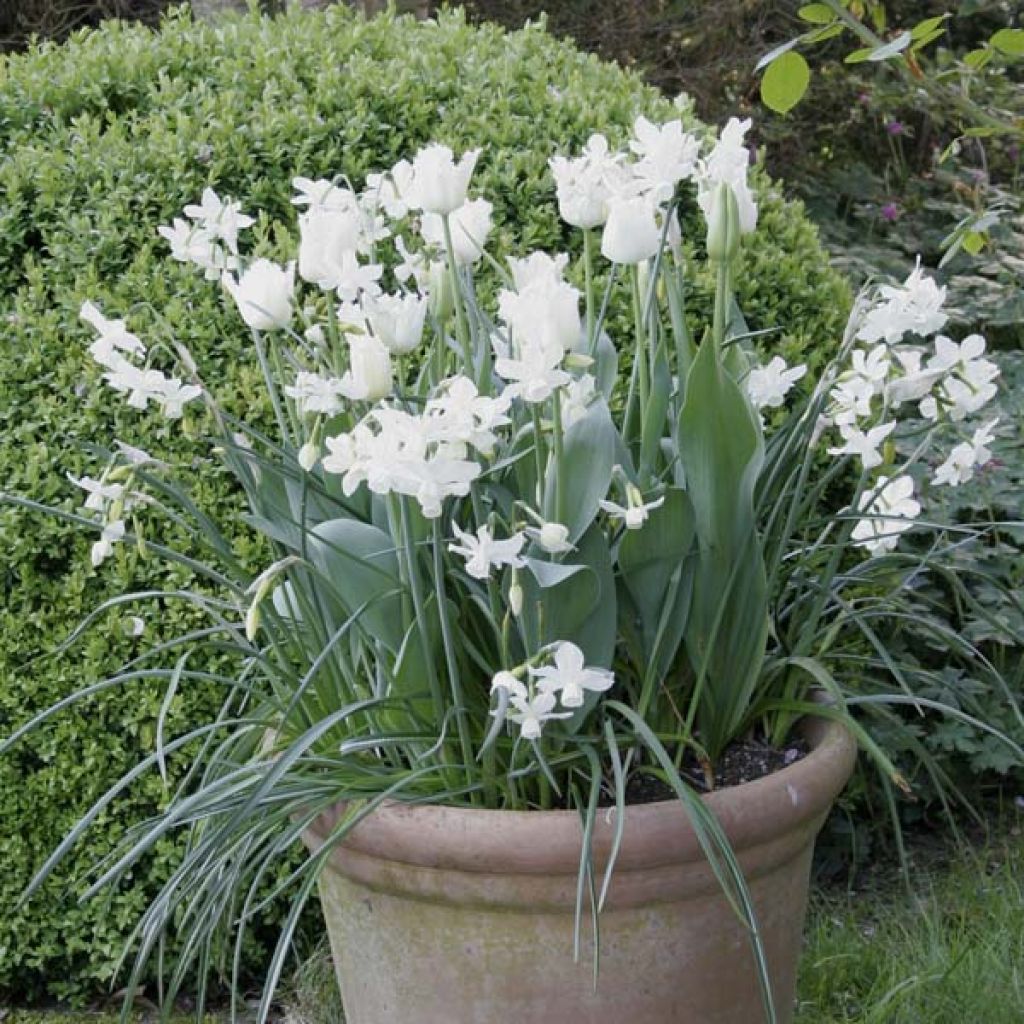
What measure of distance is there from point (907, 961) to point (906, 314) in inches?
49.6

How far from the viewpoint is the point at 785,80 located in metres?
1.50

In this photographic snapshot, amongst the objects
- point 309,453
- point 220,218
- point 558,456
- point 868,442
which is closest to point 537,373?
point 558,456

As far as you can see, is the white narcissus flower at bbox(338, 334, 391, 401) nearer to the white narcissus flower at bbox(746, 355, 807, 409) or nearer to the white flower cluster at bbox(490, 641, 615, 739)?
the white flower cluster at bbox(490, 641, 615, 739)

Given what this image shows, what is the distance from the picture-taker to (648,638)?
1.81 m

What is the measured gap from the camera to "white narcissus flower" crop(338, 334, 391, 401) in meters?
1.55

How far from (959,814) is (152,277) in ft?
6.38

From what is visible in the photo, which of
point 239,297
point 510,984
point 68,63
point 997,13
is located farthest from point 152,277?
point 997,13

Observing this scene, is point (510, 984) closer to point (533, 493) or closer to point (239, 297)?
point (533, 493)

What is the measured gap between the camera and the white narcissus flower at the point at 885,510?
74.9 inches

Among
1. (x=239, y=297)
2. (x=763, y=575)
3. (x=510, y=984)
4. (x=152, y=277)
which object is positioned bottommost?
(x=510, y=984)

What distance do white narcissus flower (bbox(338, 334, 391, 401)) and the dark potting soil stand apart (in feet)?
1.85

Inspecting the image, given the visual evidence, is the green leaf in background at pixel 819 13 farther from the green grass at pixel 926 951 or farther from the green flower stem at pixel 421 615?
the green grass at pixel 926 951

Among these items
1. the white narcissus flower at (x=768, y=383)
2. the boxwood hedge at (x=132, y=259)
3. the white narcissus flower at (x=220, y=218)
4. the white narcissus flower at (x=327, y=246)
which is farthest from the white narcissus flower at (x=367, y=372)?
the boxwood hedge at (x=132, y=259)

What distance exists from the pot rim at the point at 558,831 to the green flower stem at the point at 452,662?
0.21 feet
